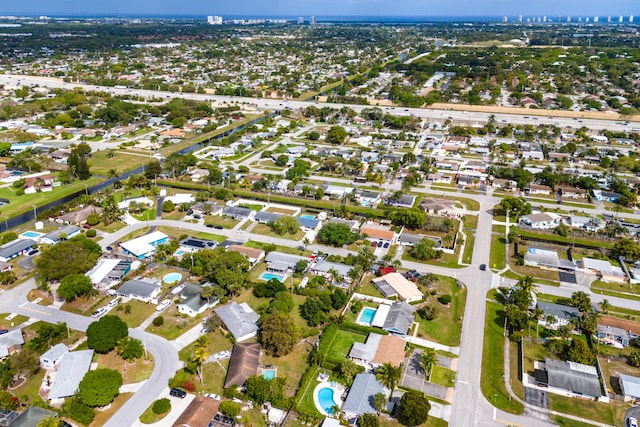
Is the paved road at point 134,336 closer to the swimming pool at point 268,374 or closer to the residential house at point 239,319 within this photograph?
the residential house at point 239,319

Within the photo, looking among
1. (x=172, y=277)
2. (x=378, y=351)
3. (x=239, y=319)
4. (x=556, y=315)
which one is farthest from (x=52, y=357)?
(x=556, y=315)

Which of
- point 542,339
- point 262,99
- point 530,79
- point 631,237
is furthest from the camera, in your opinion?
point 530,79

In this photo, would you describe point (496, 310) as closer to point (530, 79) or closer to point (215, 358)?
point (215, 358)

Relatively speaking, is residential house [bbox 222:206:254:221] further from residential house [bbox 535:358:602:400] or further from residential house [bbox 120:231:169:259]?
residential house [bbox 535:358:602:400]

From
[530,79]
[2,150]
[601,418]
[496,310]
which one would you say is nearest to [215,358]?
[496,310]

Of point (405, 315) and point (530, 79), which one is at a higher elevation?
point (530, 79)

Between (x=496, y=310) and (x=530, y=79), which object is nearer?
(x=496, y=310)

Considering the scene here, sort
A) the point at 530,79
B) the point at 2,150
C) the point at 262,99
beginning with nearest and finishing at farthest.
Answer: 1. the point at 2,150
2. the point at 262,99
3. the point at 530,79

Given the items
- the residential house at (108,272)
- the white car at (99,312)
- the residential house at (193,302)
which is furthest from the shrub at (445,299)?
the residential house at (108,272)
